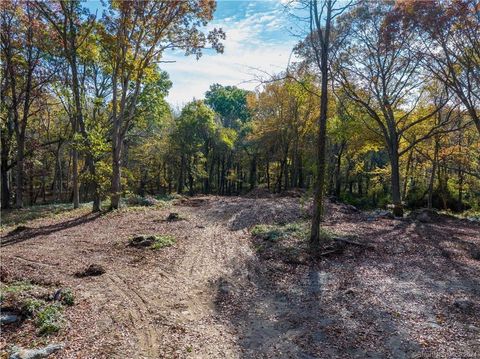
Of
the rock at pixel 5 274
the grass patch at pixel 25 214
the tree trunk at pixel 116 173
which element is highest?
the tree trunk at pixel 116 173

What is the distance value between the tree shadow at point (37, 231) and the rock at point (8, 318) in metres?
7.12

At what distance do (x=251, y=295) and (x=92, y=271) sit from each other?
151 inches

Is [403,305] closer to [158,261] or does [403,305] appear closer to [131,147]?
[158,261]

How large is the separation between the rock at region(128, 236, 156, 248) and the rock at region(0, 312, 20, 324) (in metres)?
5.11

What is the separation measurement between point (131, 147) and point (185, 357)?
37.4 m

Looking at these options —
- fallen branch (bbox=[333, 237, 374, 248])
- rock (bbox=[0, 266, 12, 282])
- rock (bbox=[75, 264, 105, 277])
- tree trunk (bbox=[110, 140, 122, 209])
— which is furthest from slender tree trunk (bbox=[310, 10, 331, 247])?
tree trunk (bbox=[110, 140, 122, 209])

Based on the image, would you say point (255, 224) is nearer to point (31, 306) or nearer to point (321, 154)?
point (321, 154)

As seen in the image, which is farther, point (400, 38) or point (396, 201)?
point (396, 201)

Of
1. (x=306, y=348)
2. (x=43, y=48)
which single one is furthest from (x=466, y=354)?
(x=43, y=48)

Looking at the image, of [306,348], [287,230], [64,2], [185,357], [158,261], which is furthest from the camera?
[64,2]

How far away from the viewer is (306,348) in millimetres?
5441

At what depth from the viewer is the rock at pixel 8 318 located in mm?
5508

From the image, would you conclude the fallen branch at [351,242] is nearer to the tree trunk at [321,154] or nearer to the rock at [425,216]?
the tree trunk at [321,154]

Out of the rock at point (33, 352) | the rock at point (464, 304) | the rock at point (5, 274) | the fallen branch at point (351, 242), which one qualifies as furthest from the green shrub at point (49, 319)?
the fallen branch at point (351, 242)
